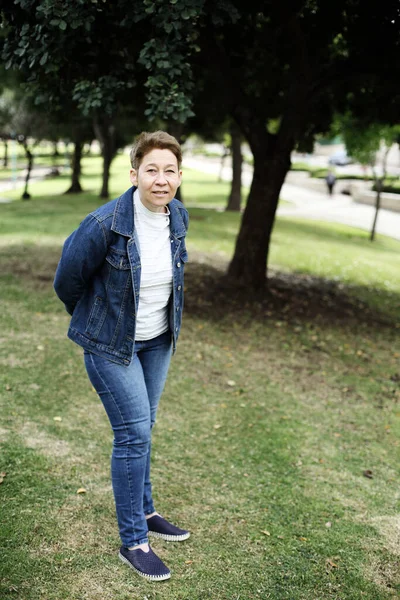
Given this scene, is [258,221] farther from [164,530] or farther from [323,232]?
[323,232]

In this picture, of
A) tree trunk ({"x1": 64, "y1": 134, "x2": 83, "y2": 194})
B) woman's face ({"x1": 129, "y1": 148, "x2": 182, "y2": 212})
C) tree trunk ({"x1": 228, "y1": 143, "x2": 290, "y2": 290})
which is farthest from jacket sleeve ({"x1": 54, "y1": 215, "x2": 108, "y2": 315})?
tree trunk ({"x1": 64, "y1": 134, "x2": 83, "y2": 194})

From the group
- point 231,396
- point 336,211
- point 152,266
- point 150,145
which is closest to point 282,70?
point 231,396

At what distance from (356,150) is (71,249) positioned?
17072mm

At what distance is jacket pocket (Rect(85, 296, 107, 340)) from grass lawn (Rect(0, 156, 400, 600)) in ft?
4.21

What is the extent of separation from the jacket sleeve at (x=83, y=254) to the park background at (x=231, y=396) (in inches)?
60.3

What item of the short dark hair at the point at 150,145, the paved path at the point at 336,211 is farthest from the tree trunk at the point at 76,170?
the short dark hair at the point at 150,145

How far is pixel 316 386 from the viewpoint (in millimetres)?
6715

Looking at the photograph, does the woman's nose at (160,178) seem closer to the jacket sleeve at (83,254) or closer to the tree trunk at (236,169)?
the jacket sleeve at (83,254)

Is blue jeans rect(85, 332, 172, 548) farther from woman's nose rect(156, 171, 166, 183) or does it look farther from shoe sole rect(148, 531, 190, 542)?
woman's nose rect(156, 171, 166, 183)

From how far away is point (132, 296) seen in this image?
3068 mm

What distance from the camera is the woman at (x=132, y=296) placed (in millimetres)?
3008

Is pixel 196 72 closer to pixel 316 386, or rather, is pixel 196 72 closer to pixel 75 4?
pixel 75 4

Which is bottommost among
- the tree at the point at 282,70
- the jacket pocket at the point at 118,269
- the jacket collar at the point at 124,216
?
the jacket pocket at the point at 118,269

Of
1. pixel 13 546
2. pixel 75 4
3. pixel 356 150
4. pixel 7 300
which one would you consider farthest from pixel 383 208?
pixel 13 546
